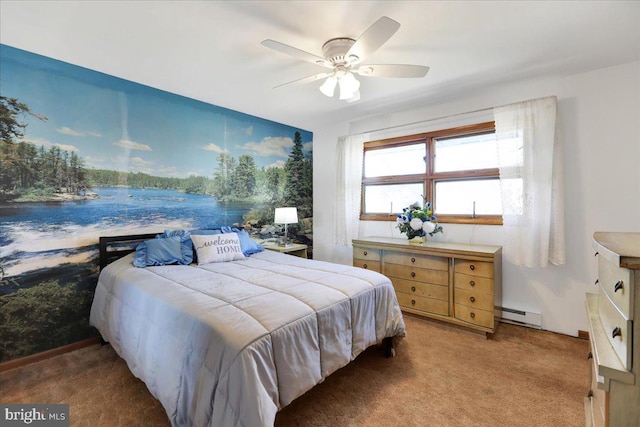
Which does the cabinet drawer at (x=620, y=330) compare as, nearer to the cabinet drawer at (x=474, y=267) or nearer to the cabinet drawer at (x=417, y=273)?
the cabinet drawer at (x=474, y=267)

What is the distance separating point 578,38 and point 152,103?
380cm

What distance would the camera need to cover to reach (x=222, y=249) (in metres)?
2.79

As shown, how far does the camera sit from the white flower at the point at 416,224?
10.3ft

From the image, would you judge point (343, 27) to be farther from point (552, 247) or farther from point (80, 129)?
point (552, 247)

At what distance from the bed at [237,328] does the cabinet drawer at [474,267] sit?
94cm

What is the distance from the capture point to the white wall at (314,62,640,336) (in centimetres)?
240

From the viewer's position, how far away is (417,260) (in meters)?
3.03

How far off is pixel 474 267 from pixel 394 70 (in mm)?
1935

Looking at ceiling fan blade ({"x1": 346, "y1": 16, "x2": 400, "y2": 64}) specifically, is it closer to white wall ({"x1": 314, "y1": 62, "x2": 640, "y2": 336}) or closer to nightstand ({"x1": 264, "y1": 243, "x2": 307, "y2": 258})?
white wall ({"x1": 314, "y1": 62, "x2": 640, "y2": 336})

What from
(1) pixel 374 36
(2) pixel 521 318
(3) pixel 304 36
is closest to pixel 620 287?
(1) pixel 374 36

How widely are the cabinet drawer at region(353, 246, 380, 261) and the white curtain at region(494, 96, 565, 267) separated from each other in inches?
52.3

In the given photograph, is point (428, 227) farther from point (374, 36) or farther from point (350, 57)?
point (374, 36)

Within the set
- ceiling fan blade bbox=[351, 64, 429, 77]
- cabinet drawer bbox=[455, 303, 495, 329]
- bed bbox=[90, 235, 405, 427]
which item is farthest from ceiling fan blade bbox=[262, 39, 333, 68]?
cabinet drawer bbox=[455, 303, 495, 329]

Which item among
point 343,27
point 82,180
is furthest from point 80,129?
point 343,27
